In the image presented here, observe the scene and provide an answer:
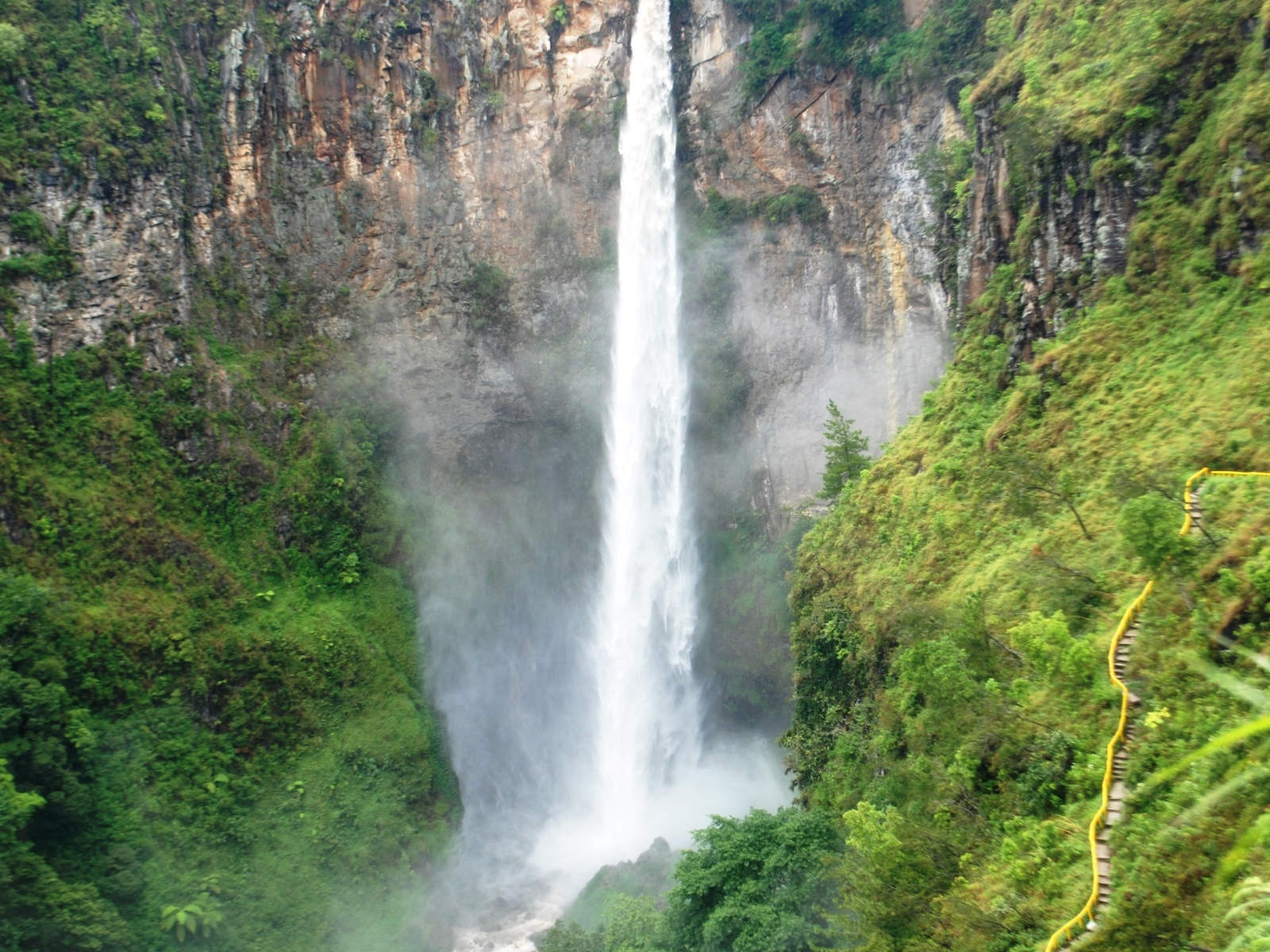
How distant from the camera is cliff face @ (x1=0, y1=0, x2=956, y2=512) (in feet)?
94.1

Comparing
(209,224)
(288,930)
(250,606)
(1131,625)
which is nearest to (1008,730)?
(1131,625)

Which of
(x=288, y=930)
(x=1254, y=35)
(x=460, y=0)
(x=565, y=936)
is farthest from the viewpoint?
(x=460, y=0)

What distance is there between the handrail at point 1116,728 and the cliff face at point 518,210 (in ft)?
50.5

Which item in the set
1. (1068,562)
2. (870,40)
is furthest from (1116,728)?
(870,40)

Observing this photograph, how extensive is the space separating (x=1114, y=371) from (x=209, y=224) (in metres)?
24.5

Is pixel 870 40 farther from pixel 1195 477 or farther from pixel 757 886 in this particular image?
pixel 757 886

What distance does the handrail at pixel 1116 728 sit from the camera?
827 cm

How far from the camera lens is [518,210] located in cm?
3247

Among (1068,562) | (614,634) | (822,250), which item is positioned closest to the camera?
(1068,562)

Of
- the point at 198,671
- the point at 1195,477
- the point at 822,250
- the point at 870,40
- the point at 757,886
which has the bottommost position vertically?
the point at 757,886

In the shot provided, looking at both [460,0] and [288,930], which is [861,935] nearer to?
[288,930]

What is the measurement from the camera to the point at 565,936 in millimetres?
19844

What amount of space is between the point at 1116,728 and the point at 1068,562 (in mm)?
4076

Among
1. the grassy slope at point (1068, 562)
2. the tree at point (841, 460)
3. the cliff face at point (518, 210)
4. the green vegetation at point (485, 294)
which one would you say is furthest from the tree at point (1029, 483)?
the green vegetation at point (485, 294)
